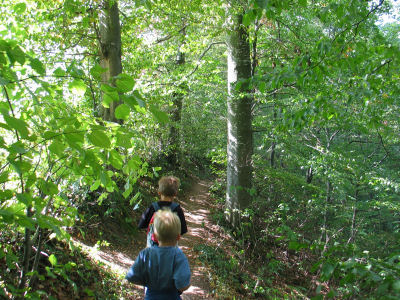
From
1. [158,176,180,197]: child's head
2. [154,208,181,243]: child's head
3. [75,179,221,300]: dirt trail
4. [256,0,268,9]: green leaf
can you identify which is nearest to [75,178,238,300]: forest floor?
[75,179,221,300]: dirt trail

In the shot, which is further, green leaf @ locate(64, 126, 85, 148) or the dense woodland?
the dense woodland

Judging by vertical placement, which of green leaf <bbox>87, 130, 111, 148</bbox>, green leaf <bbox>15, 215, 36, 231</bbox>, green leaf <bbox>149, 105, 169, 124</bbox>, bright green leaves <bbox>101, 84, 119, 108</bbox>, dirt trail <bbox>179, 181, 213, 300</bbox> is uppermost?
bright green leaves <bbox>101, 84, 119, 108</bbox>

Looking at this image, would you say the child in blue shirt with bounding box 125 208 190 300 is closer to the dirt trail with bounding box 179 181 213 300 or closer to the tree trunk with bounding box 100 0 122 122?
the dirt trail with bounding box 179 181 213 300

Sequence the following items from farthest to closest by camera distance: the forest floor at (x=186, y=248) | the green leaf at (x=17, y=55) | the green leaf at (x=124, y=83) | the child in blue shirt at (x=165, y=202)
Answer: the forest floor at (x=186, y=248), the child in blue shirt at (x=165, y=202), the green leaf at (x=124, y=83), the green leaf at (x=17, y=55)

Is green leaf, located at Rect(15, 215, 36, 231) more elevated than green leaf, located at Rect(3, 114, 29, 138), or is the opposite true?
green leaf, located at Rect(3, 114, 29, 138)

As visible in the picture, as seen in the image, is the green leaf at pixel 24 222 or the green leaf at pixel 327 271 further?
the green leaf at pixel 327 271

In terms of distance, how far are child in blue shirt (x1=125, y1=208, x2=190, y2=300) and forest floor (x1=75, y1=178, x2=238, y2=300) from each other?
2.04 metres

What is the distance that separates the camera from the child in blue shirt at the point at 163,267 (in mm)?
2299

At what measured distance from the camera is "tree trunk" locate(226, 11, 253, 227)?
715cm

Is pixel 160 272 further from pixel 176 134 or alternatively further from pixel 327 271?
pixel 176 134

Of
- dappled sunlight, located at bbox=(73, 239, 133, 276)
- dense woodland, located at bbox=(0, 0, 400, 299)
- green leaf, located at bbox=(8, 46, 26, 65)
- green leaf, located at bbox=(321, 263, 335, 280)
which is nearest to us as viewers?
green leaf, located at bbox=(8, 46, 26, 65)

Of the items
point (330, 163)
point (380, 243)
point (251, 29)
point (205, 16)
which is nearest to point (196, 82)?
point (205, 16)

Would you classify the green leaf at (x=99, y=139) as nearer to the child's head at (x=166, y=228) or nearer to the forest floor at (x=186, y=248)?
the child's head at (x=166, y=228)

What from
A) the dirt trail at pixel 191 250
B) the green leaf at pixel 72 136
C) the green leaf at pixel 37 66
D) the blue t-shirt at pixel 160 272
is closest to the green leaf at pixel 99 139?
the green leaf at pixel 72 136
